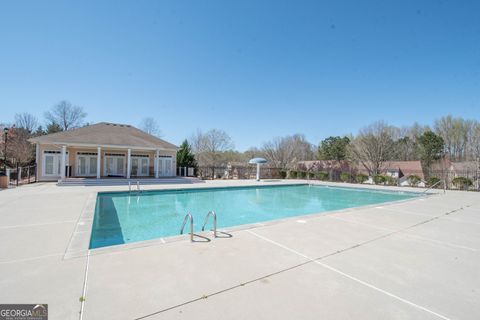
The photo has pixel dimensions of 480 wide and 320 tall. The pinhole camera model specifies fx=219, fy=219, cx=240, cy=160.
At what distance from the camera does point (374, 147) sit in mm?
24281

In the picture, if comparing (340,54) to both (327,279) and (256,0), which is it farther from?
(327,279)

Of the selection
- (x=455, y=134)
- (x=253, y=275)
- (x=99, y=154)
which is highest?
(x=455, y=134)

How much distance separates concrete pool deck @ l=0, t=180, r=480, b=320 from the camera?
232 cm

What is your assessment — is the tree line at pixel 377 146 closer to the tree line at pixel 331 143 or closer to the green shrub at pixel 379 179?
the tree line at pixel 331 143

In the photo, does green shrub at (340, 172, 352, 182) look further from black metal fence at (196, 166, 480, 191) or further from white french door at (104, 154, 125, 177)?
white french door at (104, 154, 125, 177)

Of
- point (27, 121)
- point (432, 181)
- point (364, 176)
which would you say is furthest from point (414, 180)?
point (27, 121)

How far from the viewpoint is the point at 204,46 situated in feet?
44.6

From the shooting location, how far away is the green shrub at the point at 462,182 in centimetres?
→ 1736

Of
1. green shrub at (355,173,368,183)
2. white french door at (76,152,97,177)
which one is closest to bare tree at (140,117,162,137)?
white french door at (76,152,97,177)

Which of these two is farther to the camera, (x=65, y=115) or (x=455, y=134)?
(x=65, y=115)

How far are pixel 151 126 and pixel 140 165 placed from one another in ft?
71.8

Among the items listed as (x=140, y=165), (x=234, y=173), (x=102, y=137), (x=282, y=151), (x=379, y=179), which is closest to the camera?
(x=102, y=137)

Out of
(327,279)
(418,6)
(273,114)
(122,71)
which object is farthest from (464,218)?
(273,114)

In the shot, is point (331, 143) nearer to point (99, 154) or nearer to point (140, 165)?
point (140, 165)
